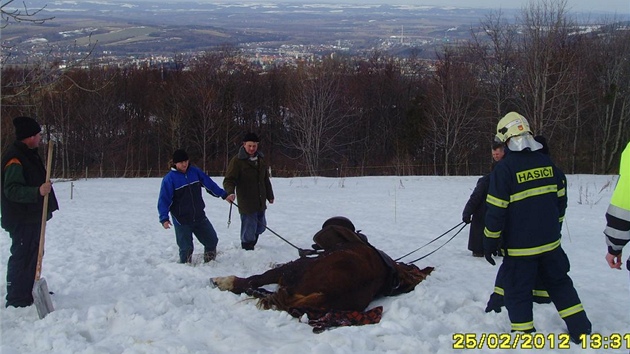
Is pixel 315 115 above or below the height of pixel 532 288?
below

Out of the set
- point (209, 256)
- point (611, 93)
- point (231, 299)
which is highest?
point (611, 93)

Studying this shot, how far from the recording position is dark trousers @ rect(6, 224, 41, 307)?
5930 mm

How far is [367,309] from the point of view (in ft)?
20.2

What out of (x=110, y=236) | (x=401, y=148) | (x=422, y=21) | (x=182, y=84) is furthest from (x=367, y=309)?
(x=422, y=21)

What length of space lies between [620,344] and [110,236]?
30.1 ft

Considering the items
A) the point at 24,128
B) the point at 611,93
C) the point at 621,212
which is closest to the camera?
the point at 621,212

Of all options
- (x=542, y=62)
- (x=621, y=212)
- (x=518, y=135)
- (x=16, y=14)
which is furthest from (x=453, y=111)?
(x=621, y=212)

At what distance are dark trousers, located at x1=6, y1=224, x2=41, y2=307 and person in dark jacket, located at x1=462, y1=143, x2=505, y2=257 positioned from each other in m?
5.59

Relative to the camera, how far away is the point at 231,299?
630cm

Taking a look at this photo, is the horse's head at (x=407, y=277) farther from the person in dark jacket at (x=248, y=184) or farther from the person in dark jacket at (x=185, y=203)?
the person in dark jacket at (x=185, y=203)

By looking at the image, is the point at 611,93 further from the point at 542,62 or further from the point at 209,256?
the point at 209,256

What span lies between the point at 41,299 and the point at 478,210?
6.20 m

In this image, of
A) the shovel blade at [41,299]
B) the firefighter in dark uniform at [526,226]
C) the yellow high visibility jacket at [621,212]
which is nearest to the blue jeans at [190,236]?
the shovel blade at [41,299]

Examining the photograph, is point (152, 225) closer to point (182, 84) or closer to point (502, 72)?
point (502, 72)
